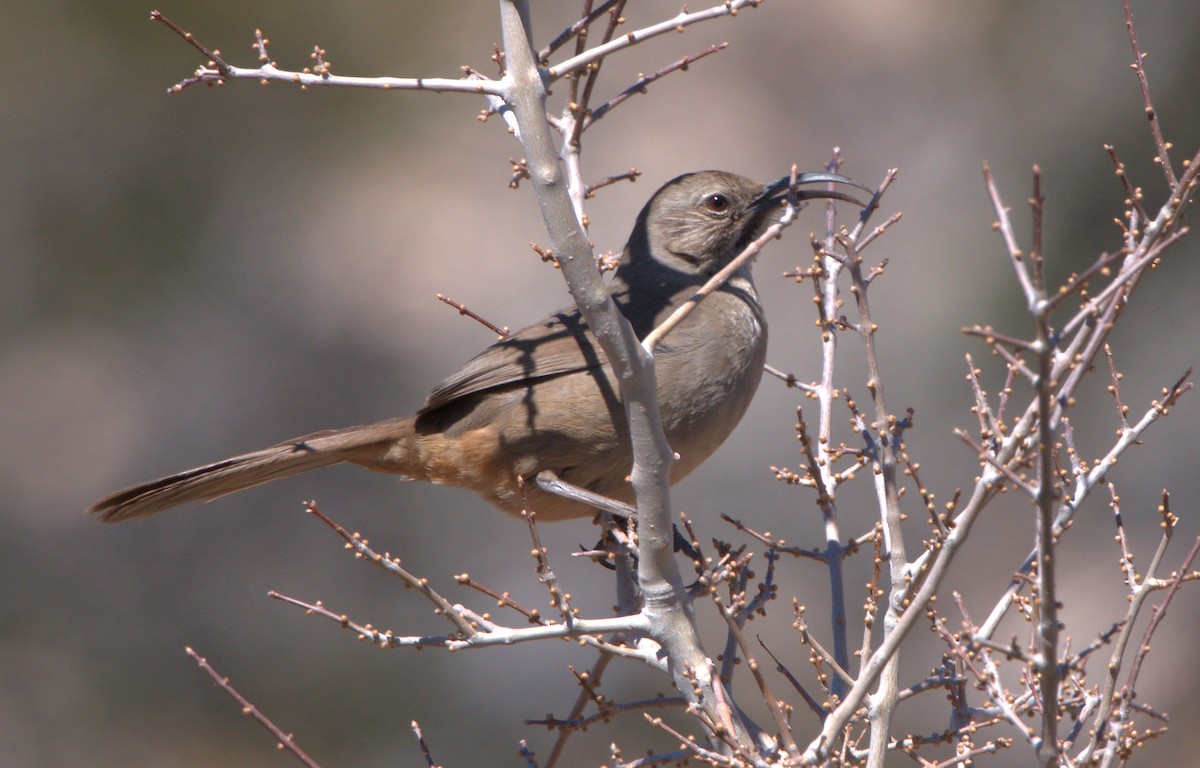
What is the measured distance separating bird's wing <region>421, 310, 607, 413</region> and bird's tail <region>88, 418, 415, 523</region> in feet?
0.54

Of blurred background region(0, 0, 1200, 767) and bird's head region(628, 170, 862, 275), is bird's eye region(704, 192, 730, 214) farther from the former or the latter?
blurred background region(0, 0, 1200, 767)

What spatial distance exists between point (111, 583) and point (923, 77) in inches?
292

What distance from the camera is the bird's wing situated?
11.5ft

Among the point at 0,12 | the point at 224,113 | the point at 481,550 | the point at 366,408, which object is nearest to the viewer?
the point at 481,550

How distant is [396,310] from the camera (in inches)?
376

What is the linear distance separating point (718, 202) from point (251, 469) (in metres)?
1.74

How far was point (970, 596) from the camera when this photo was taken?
795cm

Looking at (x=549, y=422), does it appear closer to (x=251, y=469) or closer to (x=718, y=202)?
(x=251, y=469)

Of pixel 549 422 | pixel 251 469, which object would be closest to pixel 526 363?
pixel 549 422


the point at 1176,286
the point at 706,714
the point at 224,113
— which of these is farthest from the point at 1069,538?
the point at 224,113

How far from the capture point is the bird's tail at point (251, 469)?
3.49 m

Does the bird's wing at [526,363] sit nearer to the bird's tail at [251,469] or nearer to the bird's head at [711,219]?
the bird's tail at [251,469]

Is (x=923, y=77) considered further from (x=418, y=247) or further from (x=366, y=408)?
(x=366, y=408)

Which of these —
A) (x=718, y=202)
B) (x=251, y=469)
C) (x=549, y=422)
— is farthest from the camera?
(x=718, y=202)
